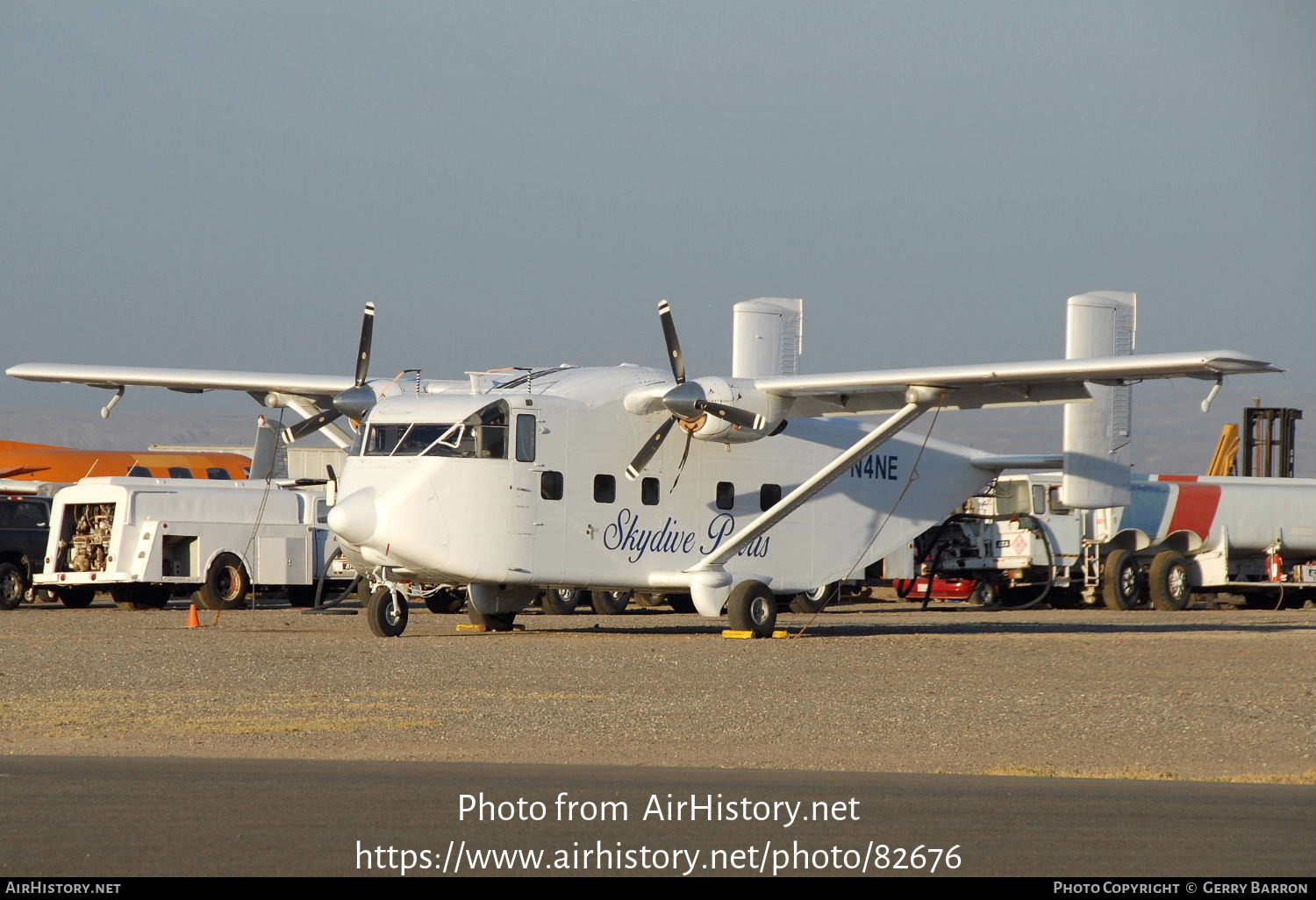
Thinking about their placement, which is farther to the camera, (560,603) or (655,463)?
(560,603)

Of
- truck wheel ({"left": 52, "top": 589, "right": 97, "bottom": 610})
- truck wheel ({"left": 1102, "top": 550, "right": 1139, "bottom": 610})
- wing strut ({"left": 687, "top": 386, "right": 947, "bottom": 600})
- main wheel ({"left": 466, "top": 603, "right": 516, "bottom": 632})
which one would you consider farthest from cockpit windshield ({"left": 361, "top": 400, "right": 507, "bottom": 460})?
truck wheel ({"left": 1102, "top": 550, "right": 1139, "bottom": 610})

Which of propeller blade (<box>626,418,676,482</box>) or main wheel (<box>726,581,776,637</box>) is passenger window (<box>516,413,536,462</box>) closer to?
propeller blade (<box>626,418,676,482</box>)

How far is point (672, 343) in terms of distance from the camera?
22.8m

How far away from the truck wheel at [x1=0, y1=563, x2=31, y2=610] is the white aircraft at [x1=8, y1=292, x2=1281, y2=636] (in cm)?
628

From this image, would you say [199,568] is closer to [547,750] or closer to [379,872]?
[547,750]

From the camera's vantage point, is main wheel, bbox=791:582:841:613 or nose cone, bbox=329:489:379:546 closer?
nose cone, bbox=329:489:379:546

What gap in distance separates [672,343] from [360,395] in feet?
15.7

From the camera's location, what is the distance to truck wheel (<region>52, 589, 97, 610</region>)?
1262 inches

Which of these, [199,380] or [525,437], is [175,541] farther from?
[525,437]

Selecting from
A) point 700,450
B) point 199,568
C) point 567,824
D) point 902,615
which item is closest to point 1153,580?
point 902,615

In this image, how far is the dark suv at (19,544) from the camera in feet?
104

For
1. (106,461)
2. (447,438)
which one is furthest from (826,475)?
(106,461)

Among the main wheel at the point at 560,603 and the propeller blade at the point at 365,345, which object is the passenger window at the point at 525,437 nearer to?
the propeller blade at the point at 365,345

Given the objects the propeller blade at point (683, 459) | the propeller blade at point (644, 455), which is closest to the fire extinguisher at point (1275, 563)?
the propeller blade at point (683, 459)
